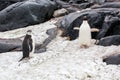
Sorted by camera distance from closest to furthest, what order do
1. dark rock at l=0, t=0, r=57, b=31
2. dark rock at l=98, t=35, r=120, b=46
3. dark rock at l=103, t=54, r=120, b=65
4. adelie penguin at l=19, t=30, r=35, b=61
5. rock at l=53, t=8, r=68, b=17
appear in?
1. dark rock at l=103, t=54, r=120, b=65
2. adelie penguin at l=19, t=30, r=35, b=61
3. dark rock at l=98, t=35, r=120, b=46
4. dark rock at l=0, t=0, r=57, b=31
5. rock at l=53, t=8, r=68, b=17

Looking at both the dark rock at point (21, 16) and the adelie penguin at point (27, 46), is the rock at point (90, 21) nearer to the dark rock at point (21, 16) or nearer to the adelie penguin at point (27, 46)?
the adelie penguin at point (27, 46)

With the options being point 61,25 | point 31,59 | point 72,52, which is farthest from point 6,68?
point 61,25

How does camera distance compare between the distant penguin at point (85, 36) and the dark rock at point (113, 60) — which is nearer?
the dark rock at point (113, 60)

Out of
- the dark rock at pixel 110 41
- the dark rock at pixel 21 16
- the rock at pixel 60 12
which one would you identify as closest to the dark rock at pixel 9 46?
the dark rock at pixel 110 41

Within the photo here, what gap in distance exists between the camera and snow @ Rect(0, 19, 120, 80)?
12.0 meters

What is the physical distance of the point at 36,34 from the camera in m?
19.2

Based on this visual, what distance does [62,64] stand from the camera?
13.2 metres

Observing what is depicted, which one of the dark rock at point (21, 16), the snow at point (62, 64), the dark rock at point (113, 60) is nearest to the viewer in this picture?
the snow at point (62, 64)

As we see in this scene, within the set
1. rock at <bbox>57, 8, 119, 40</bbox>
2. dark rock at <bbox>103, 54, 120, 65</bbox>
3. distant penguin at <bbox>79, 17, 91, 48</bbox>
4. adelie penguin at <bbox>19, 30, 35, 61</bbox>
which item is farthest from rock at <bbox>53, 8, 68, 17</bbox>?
dark rock at <bbox>103, 54, 120, 65</bbox>

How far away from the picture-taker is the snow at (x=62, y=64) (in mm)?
12008

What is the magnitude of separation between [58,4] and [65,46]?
31.4 feet

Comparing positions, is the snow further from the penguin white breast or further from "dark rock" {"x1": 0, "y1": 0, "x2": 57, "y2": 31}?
"dark rock" {"x1": 0, "y1": 0, "x2": 57, "y2": 31}

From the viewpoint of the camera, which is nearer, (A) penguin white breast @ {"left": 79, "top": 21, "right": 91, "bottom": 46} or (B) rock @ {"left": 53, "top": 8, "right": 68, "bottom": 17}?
(A) penguin white breast @ {"left": 79, "top": 21, "right": 91, "bottom": 46}

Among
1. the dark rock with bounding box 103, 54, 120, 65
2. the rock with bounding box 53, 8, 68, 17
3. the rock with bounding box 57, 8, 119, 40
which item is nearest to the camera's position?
the dark rock with bounding box 103, 54, 120, 65
